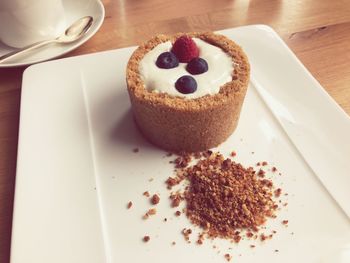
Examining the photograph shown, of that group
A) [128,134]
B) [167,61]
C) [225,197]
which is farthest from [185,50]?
[225,197]

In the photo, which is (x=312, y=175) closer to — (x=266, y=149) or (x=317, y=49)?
(x=266, y=149)

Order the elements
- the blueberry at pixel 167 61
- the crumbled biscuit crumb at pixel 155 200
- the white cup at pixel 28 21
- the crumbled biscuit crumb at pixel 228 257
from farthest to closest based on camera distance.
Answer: the white cup at pixel 28 21
the blueberry at pixel 167 61
the crumbled biscuit crumb at pixel 155 200
the crumbled biscuit crumb at pixel 228 257

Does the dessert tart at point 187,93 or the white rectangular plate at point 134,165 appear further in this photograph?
the dessert tart at point 187,93

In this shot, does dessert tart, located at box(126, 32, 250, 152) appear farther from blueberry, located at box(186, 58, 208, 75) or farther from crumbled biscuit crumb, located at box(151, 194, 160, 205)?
crumbled biscuit crumb, located at box(151, 194, 160, 205)

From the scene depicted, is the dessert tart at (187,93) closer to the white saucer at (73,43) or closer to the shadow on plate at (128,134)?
the shadow on plate at (128,134)

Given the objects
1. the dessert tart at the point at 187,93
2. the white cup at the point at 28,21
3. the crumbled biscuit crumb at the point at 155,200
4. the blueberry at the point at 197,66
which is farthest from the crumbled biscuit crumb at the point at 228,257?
the white cup at the point at 28,21

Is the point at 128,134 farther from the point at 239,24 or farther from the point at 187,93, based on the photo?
the point at 239,24
